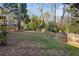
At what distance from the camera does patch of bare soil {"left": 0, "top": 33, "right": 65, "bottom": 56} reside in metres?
3.17

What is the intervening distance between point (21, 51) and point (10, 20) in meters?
0.41

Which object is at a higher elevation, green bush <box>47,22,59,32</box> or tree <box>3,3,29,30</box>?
tree <box>3,3,29,30</box>

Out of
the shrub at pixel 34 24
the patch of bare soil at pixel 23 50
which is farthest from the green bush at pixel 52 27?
the patch of bare soil at pixel 23 50

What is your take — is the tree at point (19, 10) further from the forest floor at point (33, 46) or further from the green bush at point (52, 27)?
the green bush at point (52, 27)

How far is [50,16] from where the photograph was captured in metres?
3.20

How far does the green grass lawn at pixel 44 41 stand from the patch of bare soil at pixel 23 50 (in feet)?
0.13

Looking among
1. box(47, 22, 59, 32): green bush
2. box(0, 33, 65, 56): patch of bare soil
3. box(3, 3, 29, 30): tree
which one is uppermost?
box(3, 3, 29, 30): tree

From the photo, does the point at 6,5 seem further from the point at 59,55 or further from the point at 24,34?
the point at 59,55

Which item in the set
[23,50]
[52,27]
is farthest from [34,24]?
[23,50]

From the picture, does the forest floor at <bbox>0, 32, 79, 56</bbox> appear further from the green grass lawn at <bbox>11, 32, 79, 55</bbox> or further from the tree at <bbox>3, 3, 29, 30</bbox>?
the tree at <bbox>3, 3, 29, 30</bbox>

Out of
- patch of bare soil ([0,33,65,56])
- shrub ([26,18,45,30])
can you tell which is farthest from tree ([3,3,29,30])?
patch of bare soil ([0,33,65,56])

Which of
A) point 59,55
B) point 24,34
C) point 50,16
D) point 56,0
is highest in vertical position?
point 56,0

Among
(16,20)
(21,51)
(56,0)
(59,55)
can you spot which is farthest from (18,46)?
(56,0)

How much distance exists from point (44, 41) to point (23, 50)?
0.29m
